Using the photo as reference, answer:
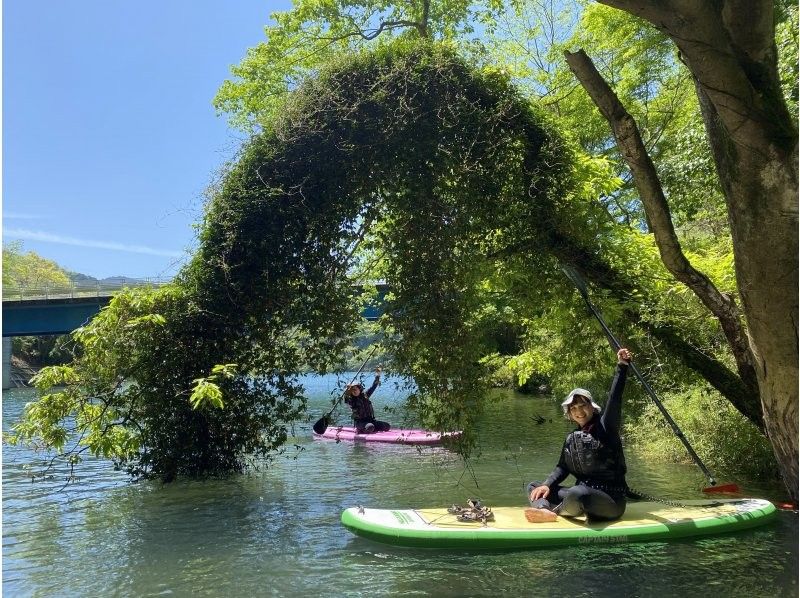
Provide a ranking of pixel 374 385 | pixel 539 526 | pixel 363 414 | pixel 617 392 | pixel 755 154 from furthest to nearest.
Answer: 1. pixel 363 414
2. pixel 374 385
3. pixel 539 526
4. pixel 617 392
5. pixel 755 154

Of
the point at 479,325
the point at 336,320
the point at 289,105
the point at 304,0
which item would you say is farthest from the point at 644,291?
the point at 304,0

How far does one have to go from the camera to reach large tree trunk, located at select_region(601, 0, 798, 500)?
4191 mm

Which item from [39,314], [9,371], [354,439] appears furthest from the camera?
[9,371]

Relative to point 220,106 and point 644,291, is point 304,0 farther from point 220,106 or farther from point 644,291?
point 644,291

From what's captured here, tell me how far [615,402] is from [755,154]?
2697mm

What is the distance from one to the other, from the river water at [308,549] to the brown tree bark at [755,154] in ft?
6.78

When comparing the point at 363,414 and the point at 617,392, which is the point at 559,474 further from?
the point at 363,414

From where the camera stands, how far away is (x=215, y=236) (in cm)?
745

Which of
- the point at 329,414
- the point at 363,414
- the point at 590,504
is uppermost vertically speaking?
the point at 329,414

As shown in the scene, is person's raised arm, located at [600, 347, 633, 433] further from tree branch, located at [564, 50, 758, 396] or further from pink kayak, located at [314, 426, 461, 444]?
pink kayak, located at [314, 426, 461, 444]

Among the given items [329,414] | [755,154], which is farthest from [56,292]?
[755,154]

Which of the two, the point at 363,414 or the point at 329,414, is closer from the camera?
the point at 329,414

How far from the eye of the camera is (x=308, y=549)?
21.1 feet

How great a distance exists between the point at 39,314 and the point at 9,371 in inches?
459
